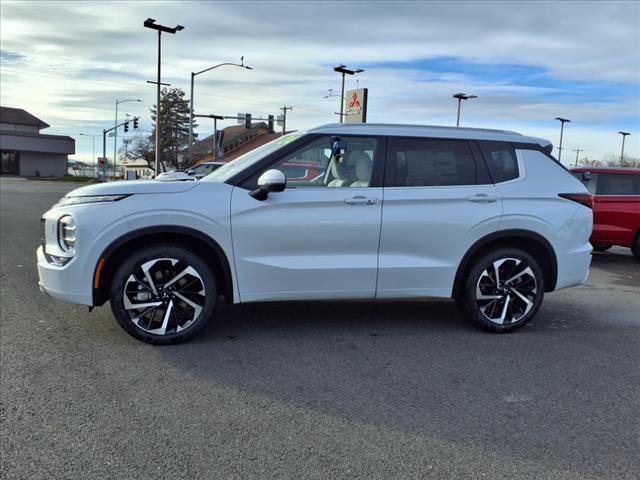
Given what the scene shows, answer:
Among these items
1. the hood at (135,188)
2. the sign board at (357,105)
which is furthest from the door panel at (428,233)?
the sign board at (357,105)

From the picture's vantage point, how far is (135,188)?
15.2 ft

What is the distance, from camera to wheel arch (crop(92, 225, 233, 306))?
4562mm

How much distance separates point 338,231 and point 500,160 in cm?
174

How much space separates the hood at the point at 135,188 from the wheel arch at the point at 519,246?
2.49m

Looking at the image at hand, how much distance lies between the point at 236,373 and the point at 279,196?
4.80ft

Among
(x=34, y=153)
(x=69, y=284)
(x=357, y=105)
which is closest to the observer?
(x=69, y=284)

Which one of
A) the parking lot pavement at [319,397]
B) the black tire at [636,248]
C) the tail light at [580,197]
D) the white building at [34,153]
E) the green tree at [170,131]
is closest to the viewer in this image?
the parking lot pavement at [319,397]

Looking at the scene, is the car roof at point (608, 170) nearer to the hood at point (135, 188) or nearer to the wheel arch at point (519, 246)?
the wheel arch at point (519, 246)

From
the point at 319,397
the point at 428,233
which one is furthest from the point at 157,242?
the point at 428,233

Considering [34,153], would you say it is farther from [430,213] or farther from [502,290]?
[502,290]

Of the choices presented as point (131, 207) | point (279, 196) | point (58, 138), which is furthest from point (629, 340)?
point (58, 138)

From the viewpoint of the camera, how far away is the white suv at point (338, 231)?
461 centimetres

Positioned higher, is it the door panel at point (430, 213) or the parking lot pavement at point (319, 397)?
the door panel at point (430, 213)

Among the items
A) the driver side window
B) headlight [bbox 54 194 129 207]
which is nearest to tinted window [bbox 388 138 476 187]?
the driver side window
